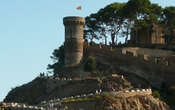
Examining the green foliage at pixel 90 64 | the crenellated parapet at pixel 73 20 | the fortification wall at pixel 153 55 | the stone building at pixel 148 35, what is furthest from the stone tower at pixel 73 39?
the stone building at pixel 148 35

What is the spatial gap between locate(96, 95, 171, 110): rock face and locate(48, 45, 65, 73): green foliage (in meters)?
20.1

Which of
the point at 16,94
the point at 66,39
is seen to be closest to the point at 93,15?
the point at 66,39

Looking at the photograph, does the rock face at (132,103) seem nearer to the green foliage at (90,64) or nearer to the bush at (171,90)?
the bush at (171,90)

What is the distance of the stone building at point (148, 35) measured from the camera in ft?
289

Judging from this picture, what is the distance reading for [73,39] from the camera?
78.8 meters

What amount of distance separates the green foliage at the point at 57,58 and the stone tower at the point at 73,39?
3562mm

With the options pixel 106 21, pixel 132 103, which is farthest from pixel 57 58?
pixel 132 103

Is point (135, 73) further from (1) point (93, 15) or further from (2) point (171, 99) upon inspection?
(1) point (93, 15)

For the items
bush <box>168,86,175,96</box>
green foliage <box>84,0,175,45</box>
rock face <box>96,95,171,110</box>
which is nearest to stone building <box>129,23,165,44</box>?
green foliage <box>84,0,175,45</box>

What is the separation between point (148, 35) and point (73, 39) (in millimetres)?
15038

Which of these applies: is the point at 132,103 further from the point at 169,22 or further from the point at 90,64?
the point at 169,22

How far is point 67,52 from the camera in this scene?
78.6 metres

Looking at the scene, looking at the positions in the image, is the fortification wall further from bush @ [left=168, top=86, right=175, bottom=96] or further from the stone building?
the stone building

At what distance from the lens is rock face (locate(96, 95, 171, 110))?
59.9 m
